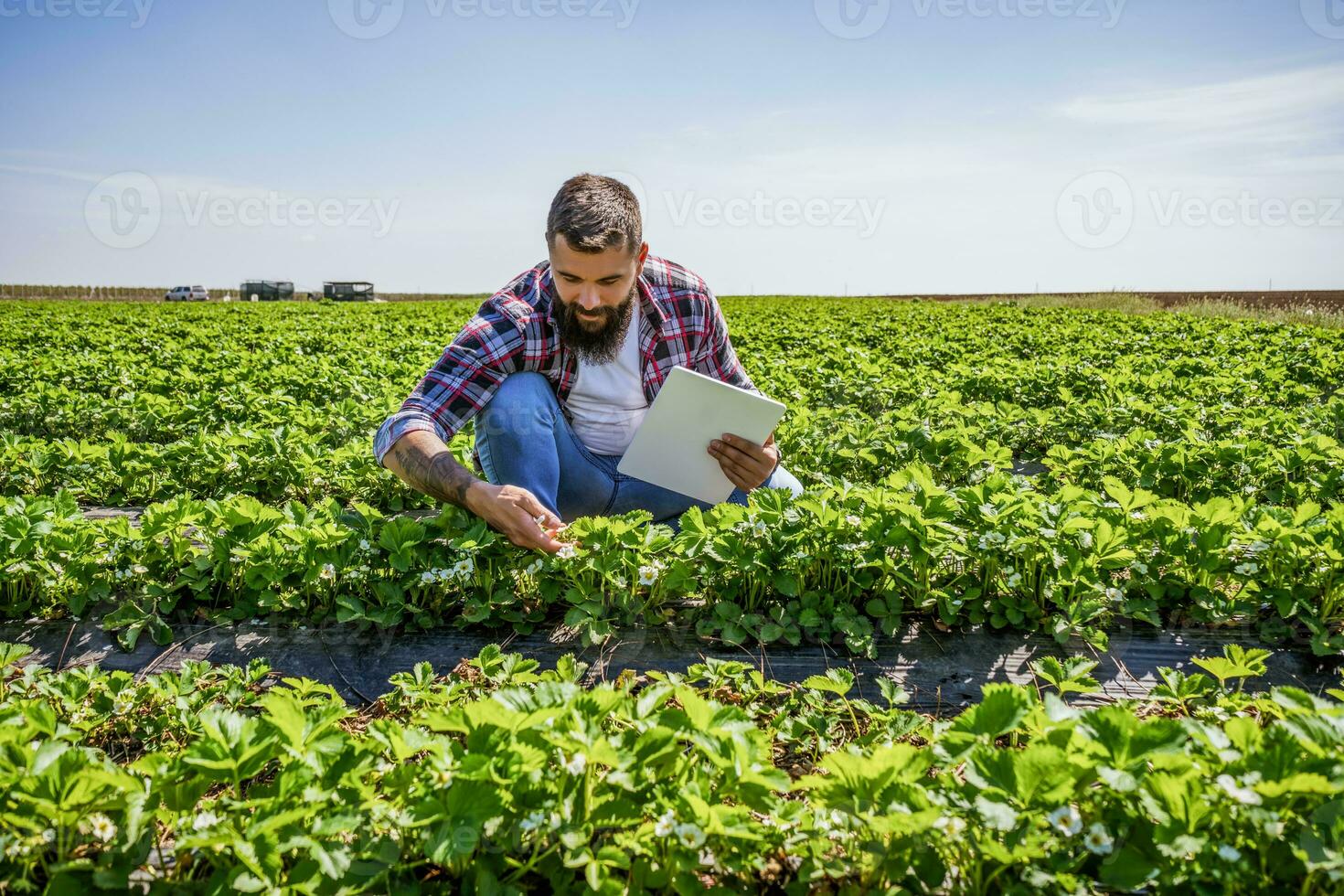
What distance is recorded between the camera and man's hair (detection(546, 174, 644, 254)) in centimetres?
274

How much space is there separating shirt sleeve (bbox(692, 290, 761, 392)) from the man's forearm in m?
1.14

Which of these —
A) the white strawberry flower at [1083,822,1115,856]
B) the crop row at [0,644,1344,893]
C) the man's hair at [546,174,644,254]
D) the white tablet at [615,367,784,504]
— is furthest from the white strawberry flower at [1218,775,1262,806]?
the man's hair at [546,174,644,254]

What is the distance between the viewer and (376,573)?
8.93 feet

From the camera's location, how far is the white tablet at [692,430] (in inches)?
111

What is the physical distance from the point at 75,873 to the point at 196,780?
225mm

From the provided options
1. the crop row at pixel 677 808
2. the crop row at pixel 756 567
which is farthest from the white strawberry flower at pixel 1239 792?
the crop row at pixel 756 567

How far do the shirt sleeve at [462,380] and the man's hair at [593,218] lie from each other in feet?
1.26

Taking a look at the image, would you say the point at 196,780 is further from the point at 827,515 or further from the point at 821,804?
the point at 827,515

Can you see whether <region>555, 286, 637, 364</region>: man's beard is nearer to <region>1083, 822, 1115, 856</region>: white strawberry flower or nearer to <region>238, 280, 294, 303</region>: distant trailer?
<region>1083, 822, 1115, 856</region>: white strawberry flower

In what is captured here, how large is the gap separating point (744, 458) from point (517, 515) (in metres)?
0.87

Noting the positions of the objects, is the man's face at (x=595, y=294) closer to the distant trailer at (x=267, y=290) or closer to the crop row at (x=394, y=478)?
the crop row at (x=394, y=478)

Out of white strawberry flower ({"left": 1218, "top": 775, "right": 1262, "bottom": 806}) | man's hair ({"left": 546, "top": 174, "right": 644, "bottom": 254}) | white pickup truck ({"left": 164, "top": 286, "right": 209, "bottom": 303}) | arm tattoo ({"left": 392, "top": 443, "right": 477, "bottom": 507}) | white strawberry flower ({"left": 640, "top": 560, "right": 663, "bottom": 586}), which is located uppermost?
white pickup truck ({"left": 164, "top": 286, "right": 209, "bottom": 303})

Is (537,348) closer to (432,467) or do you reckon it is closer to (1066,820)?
(432,467)

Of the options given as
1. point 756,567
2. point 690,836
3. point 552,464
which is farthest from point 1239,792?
point 552,464
